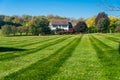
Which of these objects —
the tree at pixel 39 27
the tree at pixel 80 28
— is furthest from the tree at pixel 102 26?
the tree at pixel 39 27

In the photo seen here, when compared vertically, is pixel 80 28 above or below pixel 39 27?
below

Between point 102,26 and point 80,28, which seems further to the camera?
point 80,28

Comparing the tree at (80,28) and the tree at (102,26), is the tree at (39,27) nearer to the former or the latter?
the tree at (80,28)

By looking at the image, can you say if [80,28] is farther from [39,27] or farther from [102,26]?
[39,27]

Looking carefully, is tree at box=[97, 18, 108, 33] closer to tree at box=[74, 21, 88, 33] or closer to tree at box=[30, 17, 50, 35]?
tree at box=[74, 21, 88, 33]

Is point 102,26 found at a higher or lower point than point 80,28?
higher

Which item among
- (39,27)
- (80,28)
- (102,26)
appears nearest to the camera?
(39,27)

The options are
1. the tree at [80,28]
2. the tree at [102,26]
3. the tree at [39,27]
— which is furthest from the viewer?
the tree at [80,28]

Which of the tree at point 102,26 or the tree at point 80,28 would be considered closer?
the tree at point 102,26

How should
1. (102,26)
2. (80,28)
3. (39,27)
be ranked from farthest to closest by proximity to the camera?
1. (80,28)
2. (102,26)
3. (39,27)

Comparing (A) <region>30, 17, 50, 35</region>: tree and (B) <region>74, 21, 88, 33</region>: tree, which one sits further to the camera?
(B) <region>74, 21, 88, 33</region>: tree

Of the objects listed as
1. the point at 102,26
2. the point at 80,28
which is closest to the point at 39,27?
the point at 80,28

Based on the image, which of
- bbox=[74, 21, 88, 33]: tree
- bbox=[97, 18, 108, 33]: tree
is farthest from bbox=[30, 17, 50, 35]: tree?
bbox=[97, 18, 108, 33]: tree

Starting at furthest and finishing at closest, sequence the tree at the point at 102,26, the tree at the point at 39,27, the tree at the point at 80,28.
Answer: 1. the tree at the point at 80,28
2. the tree at the point at 102,26
3. the tree at the point at 39,27
